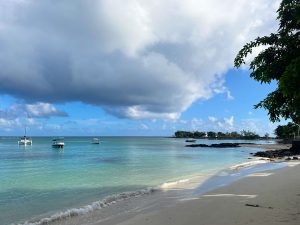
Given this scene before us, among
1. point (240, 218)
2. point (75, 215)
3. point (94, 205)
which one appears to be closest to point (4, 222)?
point (75, 215)

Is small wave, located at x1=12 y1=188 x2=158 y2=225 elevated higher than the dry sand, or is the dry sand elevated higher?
the dry sand

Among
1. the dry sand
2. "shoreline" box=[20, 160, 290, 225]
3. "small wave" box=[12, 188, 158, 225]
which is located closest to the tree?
the dry sand

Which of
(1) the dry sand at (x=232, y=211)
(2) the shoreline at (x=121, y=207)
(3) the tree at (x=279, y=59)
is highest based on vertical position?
(3) the tree at (x=279, y=59)

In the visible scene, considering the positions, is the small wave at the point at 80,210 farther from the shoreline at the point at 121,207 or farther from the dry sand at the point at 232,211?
the dry sand at the point at 232,211

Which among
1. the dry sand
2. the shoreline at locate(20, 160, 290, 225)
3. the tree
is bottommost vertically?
the shoreline at locate(20, 160, 290, 225)

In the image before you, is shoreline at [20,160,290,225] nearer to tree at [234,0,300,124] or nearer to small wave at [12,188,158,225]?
small wave at [12,188,158,225]

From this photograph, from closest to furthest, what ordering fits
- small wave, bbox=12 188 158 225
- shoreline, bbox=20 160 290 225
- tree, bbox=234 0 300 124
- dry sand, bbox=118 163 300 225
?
tree, bbox=234 0 300 124, dry sand, bbox=118 163 300 225, shoreline, bbox=20 160 290 225, small wave, bbox=12 188 158 225

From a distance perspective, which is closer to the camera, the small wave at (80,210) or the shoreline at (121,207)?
the shoreline at (121,207)

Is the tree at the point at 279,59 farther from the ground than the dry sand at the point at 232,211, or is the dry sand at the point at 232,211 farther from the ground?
the tree at the point at 279,59

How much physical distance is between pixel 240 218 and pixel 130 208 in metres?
5.56

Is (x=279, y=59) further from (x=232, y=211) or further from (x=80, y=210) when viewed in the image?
(x=80, y=210)

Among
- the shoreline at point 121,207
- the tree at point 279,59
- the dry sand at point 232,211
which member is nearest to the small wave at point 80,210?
the shoreline at point 121,207

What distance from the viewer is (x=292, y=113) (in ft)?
31.9

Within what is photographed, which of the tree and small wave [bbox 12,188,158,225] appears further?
small wave [bbox 12,188,158,225]
